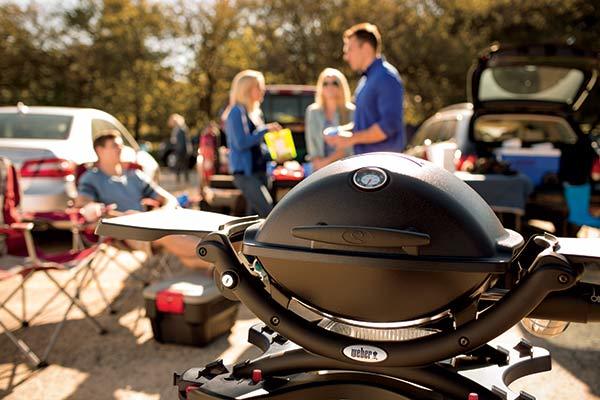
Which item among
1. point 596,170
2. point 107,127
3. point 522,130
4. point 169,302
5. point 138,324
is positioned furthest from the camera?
point 107,127

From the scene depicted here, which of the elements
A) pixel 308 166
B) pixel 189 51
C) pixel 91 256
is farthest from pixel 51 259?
pixel 189 51

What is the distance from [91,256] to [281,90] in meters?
4.69

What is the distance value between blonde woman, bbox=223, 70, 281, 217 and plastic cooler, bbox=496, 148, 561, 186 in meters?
2.69

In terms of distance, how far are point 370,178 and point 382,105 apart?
2.66m

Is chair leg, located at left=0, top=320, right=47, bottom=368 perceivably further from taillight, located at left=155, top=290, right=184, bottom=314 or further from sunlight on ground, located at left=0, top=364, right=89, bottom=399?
taillight, located at left=155, top=290, right=184, bottom=314

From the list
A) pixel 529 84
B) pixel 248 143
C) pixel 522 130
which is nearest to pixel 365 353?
pixel 248 143

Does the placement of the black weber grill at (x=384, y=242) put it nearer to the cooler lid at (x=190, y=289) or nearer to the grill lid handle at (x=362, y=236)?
the grill lid handle at (x=362, y=236)

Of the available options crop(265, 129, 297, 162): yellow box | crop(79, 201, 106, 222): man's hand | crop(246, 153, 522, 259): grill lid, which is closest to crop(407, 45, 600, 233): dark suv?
crop(265, 129, 297, 162): yellow box

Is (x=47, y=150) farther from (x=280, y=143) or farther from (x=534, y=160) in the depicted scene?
(x=534, y=160)

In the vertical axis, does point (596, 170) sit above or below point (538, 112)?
below

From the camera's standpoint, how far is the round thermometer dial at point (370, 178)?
4.00 feet

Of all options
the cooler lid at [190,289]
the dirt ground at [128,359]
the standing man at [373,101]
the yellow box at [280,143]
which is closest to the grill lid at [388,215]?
the dirt ground at [128,359]

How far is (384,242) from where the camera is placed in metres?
1.16

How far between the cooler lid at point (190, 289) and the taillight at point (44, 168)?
123 inches
